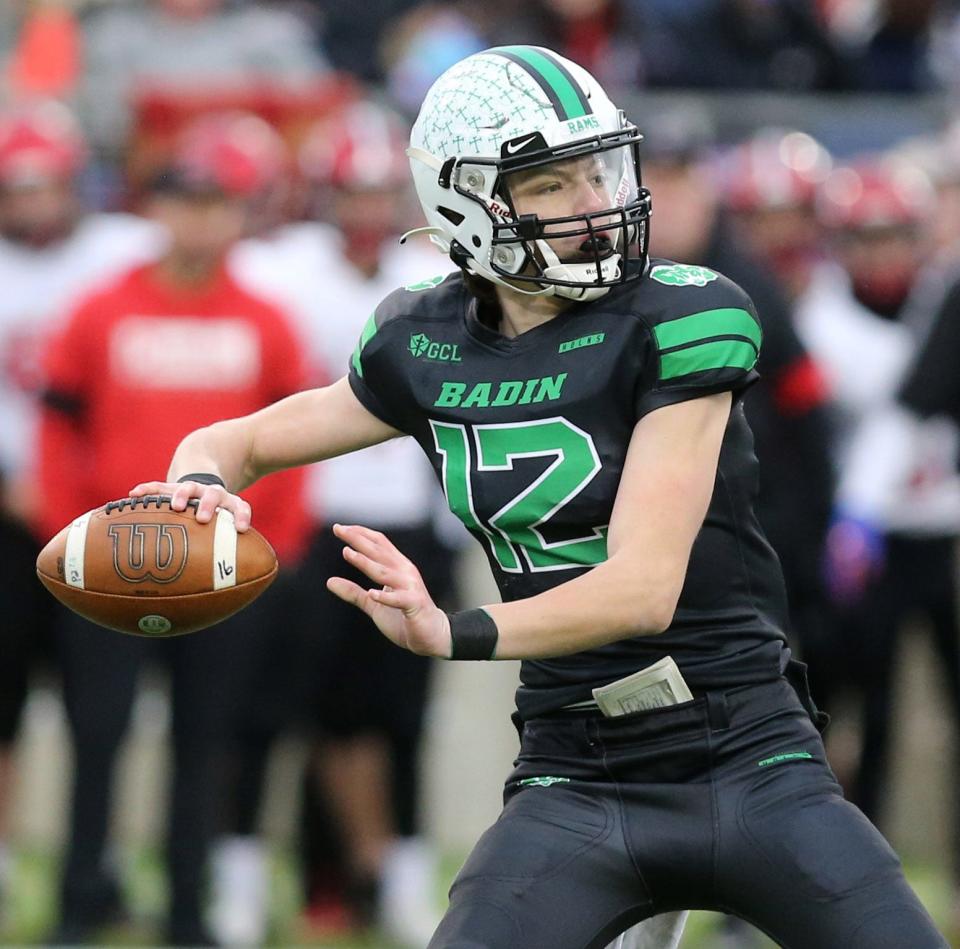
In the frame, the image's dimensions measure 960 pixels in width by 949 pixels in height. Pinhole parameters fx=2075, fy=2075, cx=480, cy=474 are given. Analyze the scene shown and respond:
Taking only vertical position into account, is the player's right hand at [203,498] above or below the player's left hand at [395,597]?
above

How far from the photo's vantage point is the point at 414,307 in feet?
12.1

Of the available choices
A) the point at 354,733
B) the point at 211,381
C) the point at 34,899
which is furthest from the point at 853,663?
the point at 34,899

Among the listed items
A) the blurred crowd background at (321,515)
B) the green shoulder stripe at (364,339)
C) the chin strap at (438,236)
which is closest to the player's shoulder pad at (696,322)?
the chin strap at (438,236)

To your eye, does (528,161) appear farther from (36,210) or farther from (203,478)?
(36,210)

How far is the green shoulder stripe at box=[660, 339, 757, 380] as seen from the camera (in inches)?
131

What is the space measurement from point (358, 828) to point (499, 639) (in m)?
3.37

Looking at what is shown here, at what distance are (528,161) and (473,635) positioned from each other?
2.71 feet

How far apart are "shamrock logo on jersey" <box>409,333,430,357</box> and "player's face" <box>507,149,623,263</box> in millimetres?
287

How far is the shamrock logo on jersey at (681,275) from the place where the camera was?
11.2 ft

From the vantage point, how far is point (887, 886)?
3.25 m

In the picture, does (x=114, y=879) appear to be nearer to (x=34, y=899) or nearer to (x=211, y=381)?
(x=34, y=899)

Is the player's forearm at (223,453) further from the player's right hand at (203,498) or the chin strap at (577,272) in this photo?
the chin strap at (577,272)

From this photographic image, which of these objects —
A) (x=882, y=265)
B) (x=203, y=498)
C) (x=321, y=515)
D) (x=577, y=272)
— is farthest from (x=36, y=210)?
(x=577, y=272)

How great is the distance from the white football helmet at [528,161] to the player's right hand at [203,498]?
0.58m
